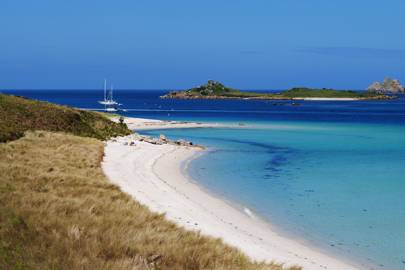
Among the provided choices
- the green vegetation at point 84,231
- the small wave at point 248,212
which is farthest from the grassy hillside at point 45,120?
the small wave at point 248,212

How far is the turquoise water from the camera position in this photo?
17047mm

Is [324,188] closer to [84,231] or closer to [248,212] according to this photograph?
[248,212]

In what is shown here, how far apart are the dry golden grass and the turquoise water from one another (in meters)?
5.47

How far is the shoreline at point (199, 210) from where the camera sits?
1457 cm

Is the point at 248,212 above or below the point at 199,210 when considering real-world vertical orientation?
below

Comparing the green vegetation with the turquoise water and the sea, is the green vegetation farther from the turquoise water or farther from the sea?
the turquoise water

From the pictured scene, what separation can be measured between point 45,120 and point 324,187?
26522mm

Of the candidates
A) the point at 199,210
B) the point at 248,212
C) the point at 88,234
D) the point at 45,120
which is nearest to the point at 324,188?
the point at 248,212

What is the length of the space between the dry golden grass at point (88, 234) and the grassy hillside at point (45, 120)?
2251cm

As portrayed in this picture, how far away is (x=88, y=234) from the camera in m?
11.5

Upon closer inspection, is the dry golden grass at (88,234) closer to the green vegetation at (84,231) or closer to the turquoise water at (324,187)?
the green vegetation at (84,231)

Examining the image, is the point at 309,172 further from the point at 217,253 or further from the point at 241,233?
the point at 217,253

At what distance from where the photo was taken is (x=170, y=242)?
11742 mm

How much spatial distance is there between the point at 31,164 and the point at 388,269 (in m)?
15.7
